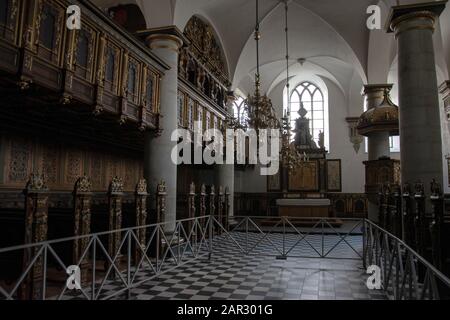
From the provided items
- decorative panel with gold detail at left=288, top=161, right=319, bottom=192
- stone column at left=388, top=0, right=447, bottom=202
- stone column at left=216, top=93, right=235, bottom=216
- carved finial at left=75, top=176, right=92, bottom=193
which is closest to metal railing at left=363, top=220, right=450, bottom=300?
stone column at left=388, top=0, right=447, bottom=202

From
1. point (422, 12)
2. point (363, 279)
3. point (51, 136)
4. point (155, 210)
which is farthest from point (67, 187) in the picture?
point (422, 12)

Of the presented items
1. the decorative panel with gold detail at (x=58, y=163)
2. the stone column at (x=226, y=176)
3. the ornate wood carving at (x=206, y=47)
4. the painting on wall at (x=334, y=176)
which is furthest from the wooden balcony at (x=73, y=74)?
the painting on wall at (x=334, y=176)

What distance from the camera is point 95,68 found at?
7.44 m

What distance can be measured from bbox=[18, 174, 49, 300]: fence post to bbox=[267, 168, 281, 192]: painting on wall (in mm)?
18439

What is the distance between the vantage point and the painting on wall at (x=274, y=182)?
73.4ft

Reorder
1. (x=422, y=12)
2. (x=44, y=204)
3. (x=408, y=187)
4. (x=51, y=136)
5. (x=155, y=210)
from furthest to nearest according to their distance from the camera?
(x=51, y=136) → (x=155, y=210) → (x=422, y=12) → (x=408, y=187) → (x=44, y=204)

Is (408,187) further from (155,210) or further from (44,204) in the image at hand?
(44,204)

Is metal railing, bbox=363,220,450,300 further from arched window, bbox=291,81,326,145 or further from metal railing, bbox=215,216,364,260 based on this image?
arched window, bbox=291,81,326,145

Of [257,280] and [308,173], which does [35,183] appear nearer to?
[257,280]

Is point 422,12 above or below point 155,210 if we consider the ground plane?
above

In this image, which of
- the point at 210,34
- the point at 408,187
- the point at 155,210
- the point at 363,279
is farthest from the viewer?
the point at 210,34

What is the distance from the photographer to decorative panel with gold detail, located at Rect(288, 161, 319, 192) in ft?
69.8

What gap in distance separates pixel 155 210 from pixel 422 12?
8.17 metres

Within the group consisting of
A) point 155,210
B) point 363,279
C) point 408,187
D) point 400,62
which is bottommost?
point 363,279
